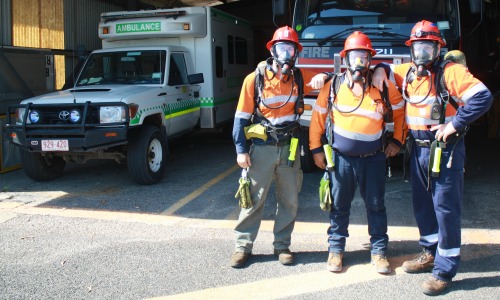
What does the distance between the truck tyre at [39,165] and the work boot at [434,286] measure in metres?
5.57

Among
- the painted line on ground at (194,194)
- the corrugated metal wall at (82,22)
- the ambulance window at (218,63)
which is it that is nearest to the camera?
the painted line on ground at (194,194)

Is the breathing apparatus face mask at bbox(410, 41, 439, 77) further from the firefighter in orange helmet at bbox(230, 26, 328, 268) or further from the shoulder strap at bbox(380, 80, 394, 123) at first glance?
the firefighter in orange helmet at bbox(230, 26, 328, 268)

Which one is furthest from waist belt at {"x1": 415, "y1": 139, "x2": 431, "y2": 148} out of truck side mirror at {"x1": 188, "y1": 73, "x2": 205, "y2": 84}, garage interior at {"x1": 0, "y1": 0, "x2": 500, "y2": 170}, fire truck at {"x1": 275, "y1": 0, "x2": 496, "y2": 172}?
truck side mirror at {"x1": 188, "y1": 73, "x2": 205, "y2": 84}

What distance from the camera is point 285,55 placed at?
4.14 meters

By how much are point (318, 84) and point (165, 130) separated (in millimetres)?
3963

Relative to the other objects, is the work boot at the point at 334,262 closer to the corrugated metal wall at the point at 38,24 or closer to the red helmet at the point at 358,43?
the red helmet at the point at 358,43

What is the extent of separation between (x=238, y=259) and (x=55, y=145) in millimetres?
3407

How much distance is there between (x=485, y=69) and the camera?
11.9 m

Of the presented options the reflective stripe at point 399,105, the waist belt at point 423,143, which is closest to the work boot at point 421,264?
the waist belt at point 423,143

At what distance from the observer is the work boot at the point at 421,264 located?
4098mm

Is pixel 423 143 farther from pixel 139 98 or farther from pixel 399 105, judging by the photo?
pixel 139 98

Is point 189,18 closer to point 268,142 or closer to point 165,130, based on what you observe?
point 165,130

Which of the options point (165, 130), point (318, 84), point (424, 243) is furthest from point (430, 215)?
point (165, 130)

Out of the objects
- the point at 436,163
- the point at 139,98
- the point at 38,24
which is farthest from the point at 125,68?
the point at 436,163
